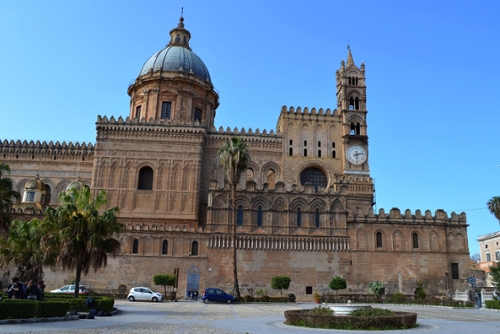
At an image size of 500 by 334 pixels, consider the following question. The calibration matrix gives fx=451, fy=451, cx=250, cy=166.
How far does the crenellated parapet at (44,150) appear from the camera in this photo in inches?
1849

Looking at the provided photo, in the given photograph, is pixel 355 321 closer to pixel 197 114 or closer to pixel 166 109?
pixel 166 109

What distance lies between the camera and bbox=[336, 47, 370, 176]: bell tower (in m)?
44.2

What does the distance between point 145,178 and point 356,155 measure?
20.6m

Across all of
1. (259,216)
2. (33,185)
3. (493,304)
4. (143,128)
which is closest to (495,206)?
(493,304)

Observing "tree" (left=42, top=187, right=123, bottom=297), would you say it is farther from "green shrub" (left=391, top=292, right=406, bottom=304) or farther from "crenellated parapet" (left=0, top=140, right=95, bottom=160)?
"crenellated parapet" (left=0, top=140, right=95, bottom=160)

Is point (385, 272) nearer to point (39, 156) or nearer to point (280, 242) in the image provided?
point (280, 242)

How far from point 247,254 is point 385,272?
11520 millimetres

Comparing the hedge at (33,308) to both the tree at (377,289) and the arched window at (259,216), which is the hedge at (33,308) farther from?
the tree at (377,289)

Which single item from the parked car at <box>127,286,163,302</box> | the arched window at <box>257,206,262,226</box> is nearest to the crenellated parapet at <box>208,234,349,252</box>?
the arched window at <box>257,206,262,226</box>

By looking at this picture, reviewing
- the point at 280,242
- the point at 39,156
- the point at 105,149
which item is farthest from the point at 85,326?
the point at 39,156

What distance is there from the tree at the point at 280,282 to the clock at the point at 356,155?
15405 mm

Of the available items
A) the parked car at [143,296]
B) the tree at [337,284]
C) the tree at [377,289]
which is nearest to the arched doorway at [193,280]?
the parked car at [143,296]

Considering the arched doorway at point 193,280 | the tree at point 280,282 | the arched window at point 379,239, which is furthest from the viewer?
the arched window at point 379,239

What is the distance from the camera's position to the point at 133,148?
4275 centimetres
